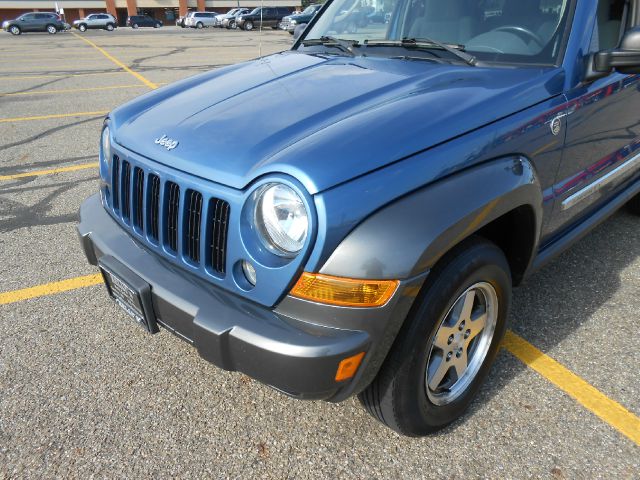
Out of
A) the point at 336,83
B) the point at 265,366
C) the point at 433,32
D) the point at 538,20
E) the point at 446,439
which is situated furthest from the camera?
the point at 433,32

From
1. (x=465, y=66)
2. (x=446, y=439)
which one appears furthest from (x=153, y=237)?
(x=465, y=66)

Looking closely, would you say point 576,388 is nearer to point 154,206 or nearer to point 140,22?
point 154,206

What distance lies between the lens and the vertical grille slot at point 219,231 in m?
1.69

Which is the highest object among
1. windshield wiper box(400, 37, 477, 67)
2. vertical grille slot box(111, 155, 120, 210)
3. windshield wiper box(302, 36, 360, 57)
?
windshield wiper box(400, 37, 477, 67)

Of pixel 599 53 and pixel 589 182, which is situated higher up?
pixel 599 53

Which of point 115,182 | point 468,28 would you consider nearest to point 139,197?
point 115,182

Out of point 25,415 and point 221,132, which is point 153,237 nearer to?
point 221,132

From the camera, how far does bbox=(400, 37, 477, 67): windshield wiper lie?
2410mm

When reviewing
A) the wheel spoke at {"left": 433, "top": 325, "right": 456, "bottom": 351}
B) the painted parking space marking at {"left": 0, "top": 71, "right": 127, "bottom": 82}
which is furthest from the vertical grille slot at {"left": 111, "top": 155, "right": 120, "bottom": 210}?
the painted parking space marking at {"left": 0, "top": 71, "right": 127, "bottom": 82}

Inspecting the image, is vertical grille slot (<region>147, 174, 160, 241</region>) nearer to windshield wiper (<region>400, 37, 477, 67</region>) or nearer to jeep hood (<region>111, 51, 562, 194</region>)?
jeep hood (<region>111, 51, 562, 194</region>)

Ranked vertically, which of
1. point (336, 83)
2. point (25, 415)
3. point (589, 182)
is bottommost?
point (25, 415)

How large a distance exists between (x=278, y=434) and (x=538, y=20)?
2.24m

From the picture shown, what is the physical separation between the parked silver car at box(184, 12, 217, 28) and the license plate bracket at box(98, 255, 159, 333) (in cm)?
4648

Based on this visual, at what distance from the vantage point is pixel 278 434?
2082 millimetres
